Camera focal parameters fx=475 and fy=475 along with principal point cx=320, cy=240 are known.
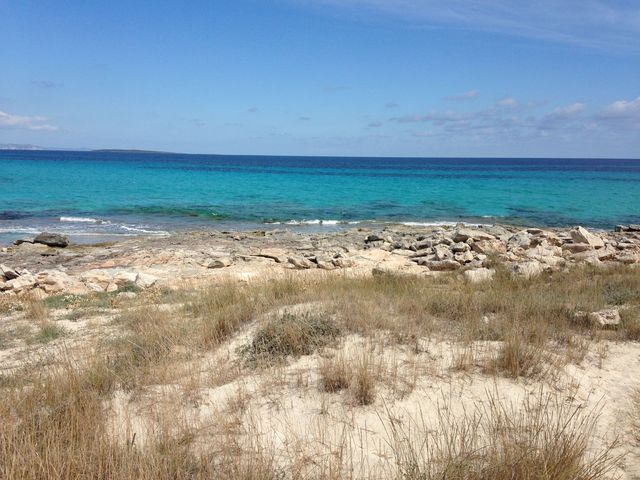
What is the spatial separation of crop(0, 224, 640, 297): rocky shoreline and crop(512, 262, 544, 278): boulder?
0.02 meters

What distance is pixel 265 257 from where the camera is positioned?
16.8 metres

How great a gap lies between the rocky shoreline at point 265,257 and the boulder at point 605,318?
337cm

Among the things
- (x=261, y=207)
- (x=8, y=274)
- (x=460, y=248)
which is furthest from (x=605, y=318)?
(x=261, y=207)

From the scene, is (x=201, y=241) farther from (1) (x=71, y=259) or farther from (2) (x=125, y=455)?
(2) (x=125, y=455)

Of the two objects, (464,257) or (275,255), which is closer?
(464,257)

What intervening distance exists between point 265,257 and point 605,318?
11.7 m

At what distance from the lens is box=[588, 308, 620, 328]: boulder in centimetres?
671

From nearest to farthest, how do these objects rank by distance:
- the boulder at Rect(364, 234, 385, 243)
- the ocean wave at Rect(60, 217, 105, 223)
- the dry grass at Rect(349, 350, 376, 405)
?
1. the dry grass at Rect(349, 350, 376, 405)
2. the boulder at Rect(364, 234, 385, 243)
3. the ocean wave at Rect(60, 217, 105, 223)

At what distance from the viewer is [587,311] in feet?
23.2

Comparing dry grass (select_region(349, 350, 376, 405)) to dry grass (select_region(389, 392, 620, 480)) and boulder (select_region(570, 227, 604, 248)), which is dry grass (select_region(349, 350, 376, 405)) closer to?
dry grass (select_region(389, 392, 620, 480))

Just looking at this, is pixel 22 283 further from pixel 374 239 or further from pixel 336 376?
pixel 374 239

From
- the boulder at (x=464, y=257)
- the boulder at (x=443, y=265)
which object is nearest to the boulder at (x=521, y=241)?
the boulder at (x=464, y=257)

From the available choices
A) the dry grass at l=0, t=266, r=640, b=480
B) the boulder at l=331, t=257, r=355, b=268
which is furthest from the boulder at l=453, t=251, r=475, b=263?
the dry grass at l=0, t=266, r=640, b=480

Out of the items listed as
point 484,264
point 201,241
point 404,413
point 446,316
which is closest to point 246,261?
point 201,241
